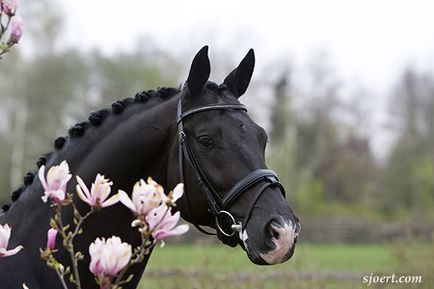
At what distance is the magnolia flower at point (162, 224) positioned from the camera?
2.23 metres

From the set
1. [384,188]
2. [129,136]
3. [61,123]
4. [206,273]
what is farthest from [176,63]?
[129,136]

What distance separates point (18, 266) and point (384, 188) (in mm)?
46842

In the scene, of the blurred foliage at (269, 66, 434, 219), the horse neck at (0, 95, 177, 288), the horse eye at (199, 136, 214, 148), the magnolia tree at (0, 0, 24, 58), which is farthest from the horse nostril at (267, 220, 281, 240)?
the blurred foliage at (269, 66, 434, 219)

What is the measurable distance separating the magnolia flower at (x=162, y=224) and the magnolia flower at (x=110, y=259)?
12 cm

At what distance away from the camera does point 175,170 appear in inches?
156

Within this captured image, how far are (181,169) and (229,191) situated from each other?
0.35 metres

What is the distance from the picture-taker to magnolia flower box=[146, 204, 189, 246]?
2234 millimetres

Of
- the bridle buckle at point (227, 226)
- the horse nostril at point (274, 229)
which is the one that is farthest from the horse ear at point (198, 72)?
the horse nostril at point (274, 229)

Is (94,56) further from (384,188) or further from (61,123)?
(384,188)

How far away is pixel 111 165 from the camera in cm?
407

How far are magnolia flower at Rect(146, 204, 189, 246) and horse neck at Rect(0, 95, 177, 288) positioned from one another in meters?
1.70

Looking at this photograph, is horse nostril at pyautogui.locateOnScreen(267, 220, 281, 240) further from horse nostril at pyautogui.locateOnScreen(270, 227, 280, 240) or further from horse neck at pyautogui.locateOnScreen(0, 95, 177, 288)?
horse neck at pyautogui.locateOnScreen(0, 95, 177, 288)

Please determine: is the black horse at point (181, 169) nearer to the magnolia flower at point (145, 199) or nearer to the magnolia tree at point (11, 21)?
the magnolia tree at point (11, 21)

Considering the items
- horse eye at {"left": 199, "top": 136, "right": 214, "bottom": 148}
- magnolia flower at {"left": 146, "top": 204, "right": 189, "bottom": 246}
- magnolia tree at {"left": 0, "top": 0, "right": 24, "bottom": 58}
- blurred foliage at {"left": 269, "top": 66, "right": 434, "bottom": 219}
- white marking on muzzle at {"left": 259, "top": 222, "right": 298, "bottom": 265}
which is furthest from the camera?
blurred foliage at {"left": 269, "top": 66, "right": 434, "bottom": 219}
